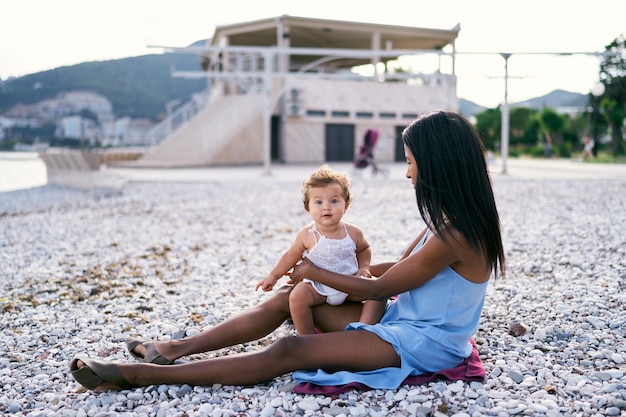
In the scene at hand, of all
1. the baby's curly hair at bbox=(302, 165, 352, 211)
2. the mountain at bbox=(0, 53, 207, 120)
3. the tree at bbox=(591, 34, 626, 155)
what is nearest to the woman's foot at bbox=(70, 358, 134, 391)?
the baby's curly hair at bbox=(302, 165, 352, 211)

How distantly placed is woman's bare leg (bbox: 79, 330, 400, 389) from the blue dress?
36 millimetres

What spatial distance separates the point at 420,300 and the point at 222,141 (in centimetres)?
2293

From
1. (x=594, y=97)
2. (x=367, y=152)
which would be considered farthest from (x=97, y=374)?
(x=594, y=97)

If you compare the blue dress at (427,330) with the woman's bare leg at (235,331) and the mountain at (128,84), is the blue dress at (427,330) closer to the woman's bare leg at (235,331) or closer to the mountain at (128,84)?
the woman's bare leg at (235,331)

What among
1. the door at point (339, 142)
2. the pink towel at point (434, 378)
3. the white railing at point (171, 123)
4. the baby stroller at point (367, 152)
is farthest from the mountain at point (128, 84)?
the pink towel at point (434, 378)

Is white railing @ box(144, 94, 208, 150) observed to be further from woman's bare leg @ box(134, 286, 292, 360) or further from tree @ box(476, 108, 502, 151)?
woman's bare leg @ box(134, 286, 292, 360)

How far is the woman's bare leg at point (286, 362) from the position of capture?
2.58m

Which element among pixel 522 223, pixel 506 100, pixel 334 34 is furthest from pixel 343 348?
pixel 334 34

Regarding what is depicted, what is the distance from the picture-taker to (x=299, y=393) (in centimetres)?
261

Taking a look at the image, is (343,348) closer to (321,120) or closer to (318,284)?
(318,284)

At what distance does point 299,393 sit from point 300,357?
0.15m

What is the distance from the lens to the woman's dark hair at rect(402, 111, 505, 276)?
2.49 meters

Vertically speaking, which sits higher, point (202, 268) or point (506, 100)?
point (506, 100)

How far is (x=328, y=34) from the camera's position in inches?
1104
